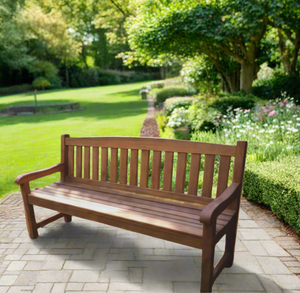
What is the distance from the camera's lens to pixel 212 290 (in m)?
2.46

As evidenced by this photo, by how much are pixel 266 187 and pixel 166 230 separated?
72.1 inches

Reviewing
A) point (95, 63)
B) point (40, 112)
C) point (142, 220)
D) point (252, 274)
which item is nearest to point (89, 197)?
point (142, 220)

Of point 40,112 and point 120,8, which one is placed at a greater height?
point 120,8

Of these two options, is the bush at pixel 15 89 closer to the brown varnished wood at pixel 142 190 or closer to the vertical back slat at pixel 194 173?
the brown varnished wood at pixel 142 190

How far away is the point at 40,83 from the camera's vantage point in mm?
32719

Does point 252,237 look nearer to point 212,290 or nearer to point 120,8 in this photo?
point 212,290

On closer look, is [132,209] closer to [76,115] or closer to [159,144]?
[159,144]

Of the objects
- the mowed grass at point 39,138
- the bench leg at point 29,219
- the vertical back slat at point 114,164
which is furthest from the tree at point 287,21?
the bench leg at point 29,219

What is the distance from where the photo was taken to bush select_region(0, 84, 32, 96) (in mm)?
29677

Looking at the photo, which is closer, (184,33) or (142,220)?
(142,220)

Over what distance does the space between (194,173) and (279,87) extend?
438 inches

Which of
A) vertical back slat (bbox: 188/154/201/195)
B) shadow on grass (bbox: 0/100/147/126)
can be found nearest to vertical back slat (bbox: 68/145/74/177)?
vertical back slat (bbox: 188/154/201/195)

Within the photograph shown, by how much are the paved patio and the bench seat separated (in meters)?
0.40

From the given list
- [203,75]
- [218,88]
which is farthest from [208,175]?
[218,88]
